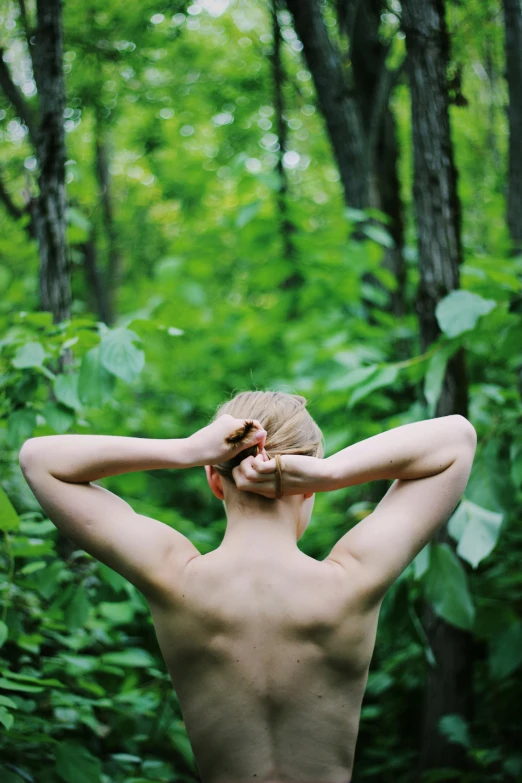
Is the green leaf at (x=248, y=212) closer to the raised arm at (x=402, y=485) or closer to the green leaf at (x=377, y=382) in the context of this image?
the green leaf at (x=377, y=382)

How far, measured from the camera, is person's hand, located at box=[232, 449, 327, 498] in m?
1.48

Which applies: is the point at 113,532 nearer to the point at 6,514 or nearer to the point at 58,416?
the point at 6,514

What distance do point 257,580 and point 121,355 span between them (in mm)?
870

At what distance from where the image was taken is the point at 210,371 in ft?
19.1

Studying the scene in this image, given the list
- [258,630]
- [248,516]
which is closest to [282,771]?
[258,630]

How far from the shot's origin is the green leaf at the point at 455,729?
285 cm

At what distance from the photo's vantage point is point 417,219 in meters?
2.77

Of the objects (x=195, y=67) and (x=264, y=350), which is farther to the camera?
(x=195, y=67)

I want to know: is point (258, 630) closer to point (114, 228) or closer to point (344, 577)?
point (344, 577)

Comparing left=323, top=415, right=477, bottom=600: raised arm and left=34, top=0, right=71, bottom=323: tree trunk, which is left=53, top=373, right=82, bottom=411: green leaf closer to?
left=34, top=0, right=71, bottom=323: tree trunk

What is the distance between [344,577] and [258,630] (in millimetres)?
238

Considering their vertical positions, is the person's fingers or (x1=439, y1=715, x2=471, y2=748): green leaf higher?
the person's fingers

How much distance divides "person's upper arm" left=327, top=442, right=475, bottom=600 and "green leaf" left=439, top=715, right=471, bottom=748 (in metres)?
1.76

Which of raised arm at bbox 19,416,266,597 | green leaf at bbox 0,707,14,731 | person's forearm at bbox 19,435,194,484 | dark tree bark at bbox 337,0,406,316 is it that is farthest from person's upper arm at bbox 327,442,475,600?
dark tree bark at bbox 337,0,406,316
